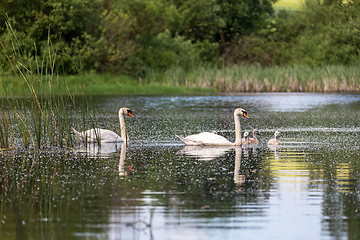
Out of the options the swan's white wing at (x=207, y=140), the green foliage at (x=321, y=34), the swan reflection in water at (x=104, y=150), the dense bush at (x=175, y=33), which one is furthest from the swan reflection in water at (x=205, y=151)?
the green foliage at (x=321, y=34)

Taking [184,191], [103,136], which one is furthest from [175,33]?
[184,191]

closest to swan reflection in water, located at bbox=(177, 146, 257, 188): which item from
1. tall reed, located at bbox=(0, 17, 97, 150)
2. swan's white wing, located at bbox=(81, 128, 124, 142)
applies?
swan's white wing, located at bbox=(81, 128, 124, 142)

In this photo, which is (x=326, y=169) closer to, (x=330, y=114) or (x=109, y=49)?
(x=330, y=114)

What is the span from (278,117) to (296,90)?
1717 centimetres

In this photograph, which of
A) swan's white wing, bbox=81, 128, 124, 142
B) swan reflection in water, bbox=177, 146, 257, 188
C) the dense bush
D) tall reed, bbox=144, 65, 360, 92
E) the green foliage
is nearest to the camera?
swan reflection in water, bbox=177, 146, 257, 188

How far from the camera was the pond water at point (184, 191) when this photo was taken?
6.48 meters

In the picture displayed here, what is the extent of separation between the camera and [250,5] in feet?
216

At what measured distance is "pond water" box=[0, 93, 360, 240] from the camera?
255 inches

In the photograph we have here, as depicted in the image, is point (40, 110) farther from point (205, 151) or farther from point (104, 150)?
point (205, 151)

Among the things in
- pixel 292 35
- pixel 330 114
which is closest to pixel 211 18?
pixel 292 35

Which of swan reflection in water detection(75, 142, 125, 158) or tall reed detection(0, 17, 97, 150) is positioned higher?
tall reed detection(0, 17, 97, 150)

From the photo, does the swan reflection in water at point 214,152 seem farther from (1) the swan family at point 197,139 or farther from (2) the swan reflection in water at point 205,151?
(1) the swan family at point 197,139

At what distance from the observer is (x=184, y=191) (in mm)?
8391

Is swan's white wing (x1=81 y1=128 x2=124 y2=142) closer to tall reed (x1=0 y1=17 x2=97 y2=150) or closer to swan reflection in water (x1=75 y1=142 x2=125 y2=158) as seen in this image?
swan reflection in water (x1=75 y1=142 x2=125 y2=158)
